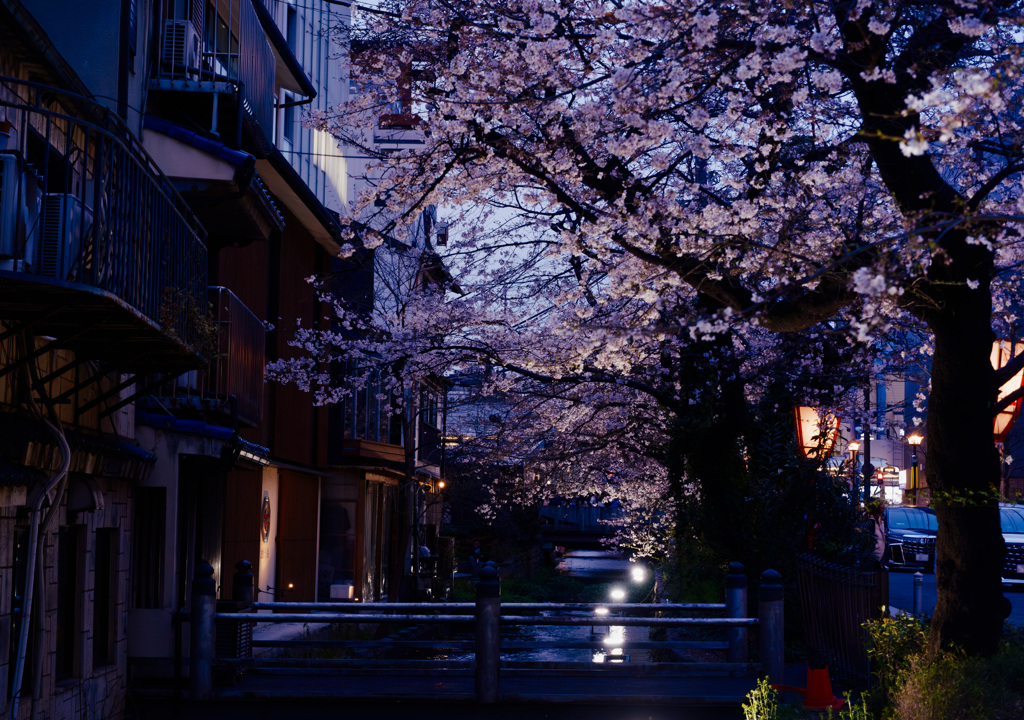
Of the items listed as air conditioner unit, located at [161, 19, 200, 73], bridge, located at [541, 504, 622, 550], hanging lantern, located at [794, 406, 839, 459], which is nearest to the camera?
air conditioner unit, located at [161, 19, 200, 73]

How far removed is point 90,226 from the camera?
8242mm

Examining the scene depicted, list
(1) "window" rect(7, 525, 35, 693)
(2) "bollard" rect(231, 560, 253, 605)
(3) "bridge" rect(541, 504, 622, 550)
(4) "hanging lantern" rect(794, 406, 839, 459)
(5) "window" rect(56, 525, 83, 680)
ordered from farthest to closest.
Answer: (3) "bridge" rect(541, 504, 622, 550) < (4) "hanging lantern" rect(794, 406, 839, 459) < (2) "bollard" rect(231, 560, 253, 605) < (5) "window" rect(56, 525, 83, 680) < (1) "window" rect(7, 525, 35, 693)

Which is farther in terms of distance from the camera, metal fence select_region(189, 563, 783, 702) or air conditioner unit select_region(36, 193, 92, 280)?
metal fence select_region(189, 563, 783, 702)

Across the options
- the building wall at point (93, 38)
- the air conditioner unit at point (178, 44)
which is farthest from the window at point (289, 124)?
the building wall at point (93, 38)

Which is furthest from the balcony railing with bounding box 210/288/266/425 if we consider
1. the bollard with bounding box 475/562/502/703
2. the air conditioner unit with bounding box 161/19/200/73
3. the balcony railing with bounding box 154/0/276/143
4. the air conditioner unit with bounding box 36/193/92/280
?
the air conditioner unit with bounding box 36/193/92/280

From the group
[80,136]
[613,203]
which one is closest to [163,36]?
[80,136]

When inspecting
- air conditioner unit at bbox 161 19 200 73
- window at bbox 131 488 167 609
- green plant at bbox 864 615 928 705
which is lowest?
green plant at bbox 864 615 928 705

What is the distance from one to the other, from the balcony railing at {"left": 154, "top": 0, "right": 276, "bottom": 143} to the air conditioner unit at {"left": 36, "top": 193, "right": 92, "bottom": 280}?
495 cm

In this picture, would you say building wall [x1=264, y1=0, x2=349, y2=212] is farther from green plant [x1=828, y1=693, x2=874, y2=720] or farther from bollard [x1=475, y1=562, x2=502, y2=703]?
green plant [x1=828, y1=693, x2=874, y2=720]

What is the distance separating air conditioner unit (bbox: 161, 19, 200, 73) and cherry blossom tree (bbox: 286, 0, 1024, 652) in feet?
7.35

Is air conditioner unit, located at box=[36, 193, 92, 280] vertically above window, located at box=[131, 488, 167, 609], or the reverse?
air conditioner unit, located at box=[36, 193, 92, 280]

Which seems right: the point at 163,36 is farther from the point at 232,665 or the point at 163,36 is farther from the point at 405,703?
the point at 405,703

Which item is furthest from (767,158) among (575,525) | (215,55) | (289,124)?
(575,525)

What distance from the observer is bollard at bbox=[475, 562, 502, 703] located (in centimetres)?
1077
